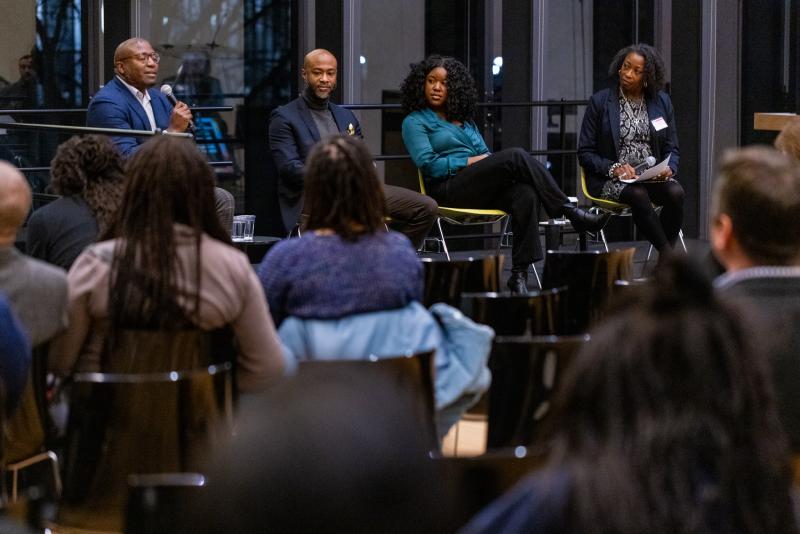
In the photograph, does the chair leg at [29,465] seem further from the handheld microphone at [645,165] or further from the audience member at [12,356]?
the handheld microphone at [645,165]

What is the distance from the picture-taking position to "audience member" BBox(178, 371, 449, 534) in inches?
34.6

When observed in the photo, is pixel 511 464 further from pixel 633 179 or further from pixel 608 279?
pixel 633 179

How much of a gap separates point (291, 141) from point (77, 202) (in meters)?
2.60

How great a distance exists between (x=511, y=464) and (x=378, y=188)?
180cm

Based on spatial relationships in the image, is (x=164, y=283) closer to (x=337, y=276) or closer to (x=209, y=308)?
(x=209, y=308)

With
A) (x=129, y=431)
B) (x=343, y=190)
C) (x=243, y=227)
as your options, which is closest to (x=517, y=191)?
(x=243, y=227)

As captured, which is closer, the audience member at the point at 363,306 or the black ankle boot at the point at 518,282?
the audience member at the point at 363,306

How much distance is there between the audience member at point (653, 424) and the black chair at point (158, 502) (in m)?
0.63

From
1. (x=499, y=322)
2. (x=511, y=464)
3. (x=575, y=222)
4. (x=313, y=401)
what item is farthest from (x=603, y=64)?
(x=313, y=401)

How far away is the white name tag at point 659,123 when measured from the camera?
7477mm

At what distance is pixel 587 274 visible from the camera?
14.0ft

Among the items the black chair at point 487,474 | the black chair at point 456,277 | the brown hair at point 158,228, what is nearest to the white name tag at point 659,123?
the black chair at point 456,277

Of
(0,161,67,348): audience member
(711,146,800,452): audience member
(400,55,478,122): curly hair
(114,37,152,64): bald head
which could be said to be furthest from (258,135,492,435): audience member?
(400,55,478,122): curly hair

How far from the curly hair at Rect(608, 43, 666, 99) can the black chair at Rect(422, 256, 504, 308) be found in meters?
3.64
